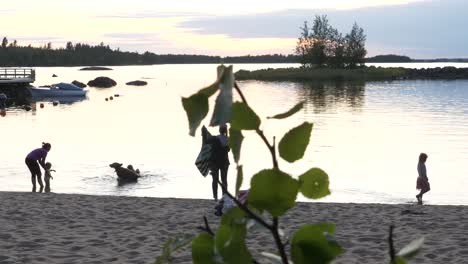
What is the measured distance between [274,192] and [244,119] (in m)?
0.11

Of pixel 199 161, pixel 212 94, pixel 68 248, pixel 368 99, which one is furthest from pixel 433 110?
pixel 212 94

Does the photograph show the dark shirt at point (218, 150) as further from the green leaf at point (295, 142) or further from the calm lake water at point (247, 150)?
the green leaf at point (295, 142)

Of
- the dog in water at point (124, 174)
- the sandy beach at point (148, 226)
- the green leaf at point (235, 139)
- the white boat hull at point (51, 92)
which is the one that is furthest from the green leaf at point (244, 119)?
the white boat hull at point (51, 92)

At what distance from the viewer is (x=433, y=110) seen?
59.7 m

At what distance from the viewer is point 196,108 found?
87 cm

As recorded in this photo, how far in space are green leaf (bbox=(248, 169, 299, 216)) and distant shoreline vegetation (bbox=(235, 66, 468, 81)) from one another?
119 metres

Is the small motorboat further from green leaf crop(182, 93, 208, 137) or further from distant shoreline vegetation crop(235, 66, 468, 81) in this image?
green leaf crop(182, 93, 208, 137)

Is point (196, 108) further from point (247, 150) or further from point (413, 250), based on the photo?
point (247, 150)

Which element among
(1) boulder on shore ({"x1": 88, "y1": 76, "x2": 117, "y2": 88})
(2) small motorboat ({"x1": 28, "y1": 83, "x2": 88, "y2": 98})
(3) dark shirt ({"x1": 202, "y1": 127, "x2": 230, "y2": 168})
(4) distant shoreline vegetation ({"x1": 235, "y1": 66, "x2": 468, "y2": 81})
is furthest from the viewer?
(4) distant shoreline vegetation ({"x1": 235, "y1": 66, "x2": 468, "y2": 81})

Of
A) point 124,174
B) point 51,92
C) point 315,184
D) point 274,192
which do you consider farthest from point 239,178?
point 51,92

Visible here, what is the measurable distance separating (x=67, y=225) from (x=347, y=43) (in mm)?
118394

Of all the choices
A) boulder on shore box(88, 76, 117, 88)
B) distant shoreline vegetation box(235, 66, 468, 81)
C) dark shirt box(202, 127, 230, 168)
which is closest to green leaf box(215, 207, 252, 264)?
dark shirt box(202, 127, 230, 168)

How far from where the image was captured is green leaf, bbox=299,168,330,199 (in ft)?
3.37

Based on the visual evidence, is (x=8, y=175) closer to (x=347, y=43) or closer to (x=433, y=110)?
(x=433, y=110)
